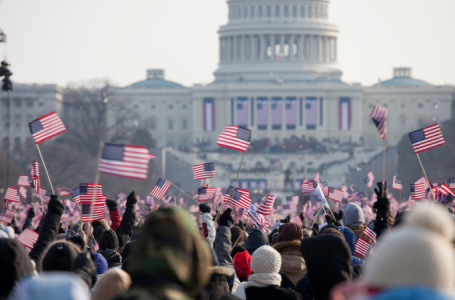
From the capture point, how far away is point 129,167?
26.7 feet

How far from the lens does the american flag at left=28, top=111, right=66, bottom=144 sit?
1418cm

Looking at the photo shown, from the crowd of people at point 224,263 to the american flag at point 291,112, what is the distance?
106482 millimetres

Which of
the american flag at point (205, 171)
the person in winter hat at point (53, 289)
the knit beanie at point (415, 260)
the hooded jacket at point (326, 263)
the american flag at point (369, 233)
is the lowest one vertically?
the american flag at point (205, 171)

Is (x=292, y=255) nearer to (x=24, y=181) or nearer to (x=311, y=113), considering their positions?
(x=24, y=181)

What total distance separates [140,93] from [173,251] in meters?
119

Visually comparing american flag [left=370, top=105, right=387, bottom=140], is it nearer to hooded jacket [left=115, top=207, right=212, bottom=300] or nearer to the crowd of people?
the crowd of people

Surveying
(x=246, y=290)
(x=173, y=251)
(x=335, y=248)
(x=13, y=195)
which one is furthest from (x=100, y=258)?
(x=13, y=195)

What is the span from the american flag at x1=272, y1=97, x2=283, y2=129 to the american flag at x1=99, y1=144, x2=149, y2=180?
108m

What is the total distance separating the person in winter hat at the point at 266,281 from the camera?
6.78 m

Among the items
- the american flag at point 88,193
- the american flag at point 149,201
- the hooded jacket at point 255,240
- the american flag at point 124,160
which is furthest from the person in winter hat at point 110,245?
the american flag at point 149,201

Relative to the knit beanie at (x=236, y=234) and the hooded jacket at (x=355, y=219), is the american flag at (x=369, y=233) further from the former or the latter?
the knit beanie at (x=236, y=234)

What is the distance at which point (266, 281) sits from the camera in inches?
269

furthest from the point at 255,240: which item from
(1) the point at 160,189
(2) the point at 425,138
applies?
(1) the point at 160,189

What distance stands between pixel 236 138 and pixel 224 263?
8308mm
